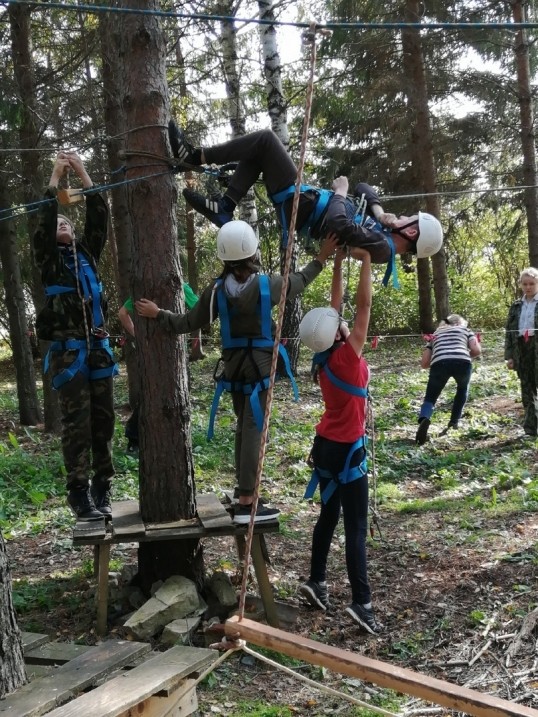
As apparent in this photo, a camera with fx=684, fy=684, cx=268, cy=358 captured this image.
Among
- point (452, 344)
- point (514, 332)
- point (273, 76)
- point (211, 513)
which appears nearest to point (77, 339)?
point (211, 513)

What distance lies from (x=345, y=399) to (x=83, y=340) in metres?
1.88

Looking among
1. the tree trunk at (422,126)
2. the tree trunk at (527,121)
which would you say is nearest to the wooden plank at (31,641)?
the tree trunk at (527,121)

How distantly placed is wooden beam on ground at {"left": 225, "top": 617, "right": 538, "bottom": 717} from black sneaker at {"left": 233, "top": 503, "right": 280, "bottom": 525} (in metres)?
1.81

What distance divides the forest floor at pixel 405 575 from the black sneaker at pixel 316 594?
8 centimetres

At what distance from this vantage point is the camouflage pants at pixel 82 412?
15.6 ft

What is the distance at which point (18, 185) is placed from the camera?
1168 centimetres

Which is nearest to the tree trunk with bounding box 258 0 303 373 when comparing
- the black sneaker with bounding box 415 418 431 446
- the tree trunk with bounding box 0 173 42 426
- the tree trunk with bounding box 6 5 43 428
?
the black sneaker with bounding box 415 418 431 446

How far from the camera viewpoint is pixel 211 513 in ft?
14.9

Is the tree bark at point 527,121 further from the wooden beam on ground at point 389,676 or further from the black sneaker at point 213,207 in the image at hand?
the wooden beam on ground at point 389,676

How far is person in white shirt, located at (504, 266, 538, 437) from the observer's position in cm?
806

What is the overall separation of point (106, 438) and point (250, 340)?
4.77 feet

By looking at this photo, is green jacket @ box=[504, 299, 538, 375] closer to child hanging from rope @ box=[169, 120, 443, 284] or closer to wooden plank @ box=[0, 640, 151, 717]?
child hanging from rope @ box=[169, 120, 443, 284]

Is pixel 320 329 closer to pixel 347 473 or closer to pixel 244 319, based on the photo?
pixel 244 319

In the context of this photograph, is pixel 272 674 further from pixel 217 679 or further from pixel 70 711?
pixel 70 711
